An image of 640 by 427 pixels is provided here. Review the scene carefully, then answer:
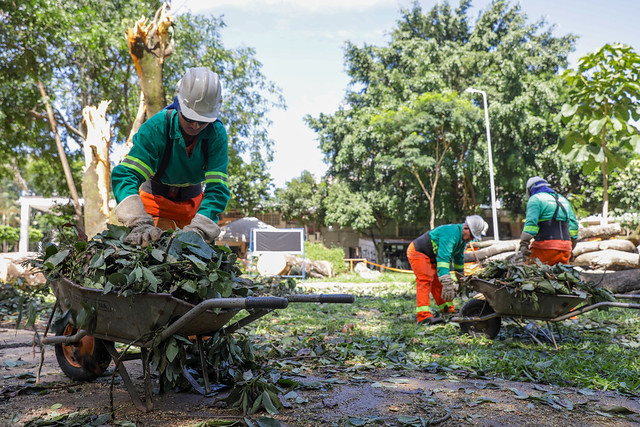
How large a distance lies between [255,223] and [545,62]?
15.8m

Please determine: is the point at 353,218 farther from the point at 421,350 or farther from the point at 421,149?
the point at 421,350

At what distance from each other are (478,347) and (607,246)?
362 inches

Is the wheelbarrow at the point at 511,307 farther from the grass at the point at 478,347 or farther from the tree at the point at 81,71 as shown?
the tree at the point at 81,71

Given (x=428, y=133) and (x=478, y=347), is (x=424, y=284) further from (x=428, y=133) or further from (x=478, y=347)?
(x=428, y=133)

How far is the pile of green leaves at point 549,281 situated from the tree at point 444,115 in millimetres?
15967

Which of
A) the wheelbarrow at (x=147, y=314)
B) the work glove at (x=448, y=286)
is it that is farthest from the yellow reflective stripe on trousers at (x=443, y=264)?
the wheelbarrow at (x=147, y=314)

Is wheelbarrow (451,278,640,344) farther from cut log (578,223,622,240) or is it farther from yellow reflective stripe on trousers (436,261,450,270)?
cut log (578,223,622,240)

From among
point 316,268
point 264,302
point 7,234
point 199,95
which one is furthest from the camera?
point 7,234

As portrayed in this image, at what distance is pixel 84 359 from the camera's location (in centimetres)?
326

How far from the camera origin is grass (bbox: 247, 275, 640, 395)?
12.1 ft

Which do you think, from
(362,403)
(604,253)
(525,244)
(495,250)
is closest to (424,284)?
(525,244)

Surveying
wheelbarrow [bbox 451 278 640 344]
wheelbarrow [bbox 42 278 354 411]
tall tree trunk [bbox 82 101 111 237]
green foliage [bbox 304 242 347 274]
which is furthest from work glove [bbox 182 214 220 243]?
green foliage [bbox 304 242 347 274]

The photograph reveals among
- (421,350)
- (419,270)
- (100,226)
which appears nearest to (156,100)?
(100,226)

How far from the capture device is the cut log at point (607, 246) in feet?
39.2
